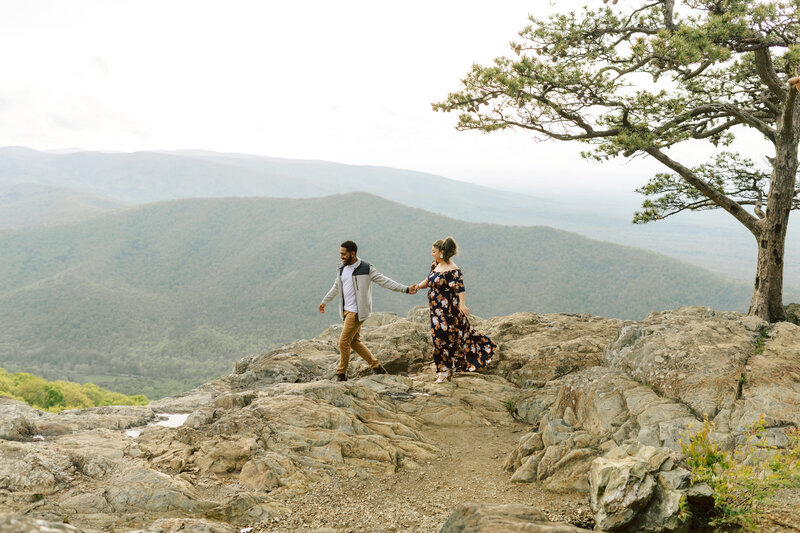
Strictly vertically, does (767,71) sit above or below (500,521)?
above

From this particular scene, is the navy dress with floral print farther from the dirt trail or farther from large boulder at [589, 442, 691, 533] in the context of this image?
large boulder at [589, 442, 691, 533]

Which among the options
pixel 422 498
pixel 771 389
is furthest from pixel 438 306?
pixel 771 389

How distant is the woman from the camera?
9094mm

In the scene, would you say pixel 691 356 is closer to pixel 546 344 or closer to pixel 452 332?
pixel 452 332

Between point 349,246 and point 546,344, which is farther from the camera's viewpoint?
point 546,344

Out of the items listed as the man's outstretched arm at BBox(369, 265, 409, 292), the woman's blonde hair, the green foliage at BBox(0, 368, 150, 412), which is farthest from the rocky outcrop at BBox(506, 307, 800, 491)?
the green foliage at BBox(0, 368, 150, 412)

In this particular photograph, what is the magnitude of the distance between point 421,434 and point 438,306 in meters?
2.42

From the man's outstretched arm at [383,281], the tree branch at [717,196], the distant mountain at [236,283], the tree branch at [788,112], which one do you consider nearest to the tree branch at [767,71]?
the tree branch at [788,112]

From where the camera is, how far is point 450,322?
30.9ft

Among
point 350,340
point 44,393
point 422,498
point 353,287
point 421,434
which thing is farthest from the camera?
point 44,393

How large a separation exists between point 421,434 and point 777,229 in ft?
33.1

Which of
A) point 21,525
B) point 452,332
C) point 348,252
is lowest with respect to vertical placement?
point 21,525

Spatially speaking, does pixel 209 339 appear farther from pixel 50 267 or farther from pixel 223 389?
pixel 223 389

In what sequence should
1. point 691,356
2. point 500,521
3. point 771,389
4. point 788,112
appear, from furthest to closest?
point 788,112
point 691,356
point 771,389
point 500,521
